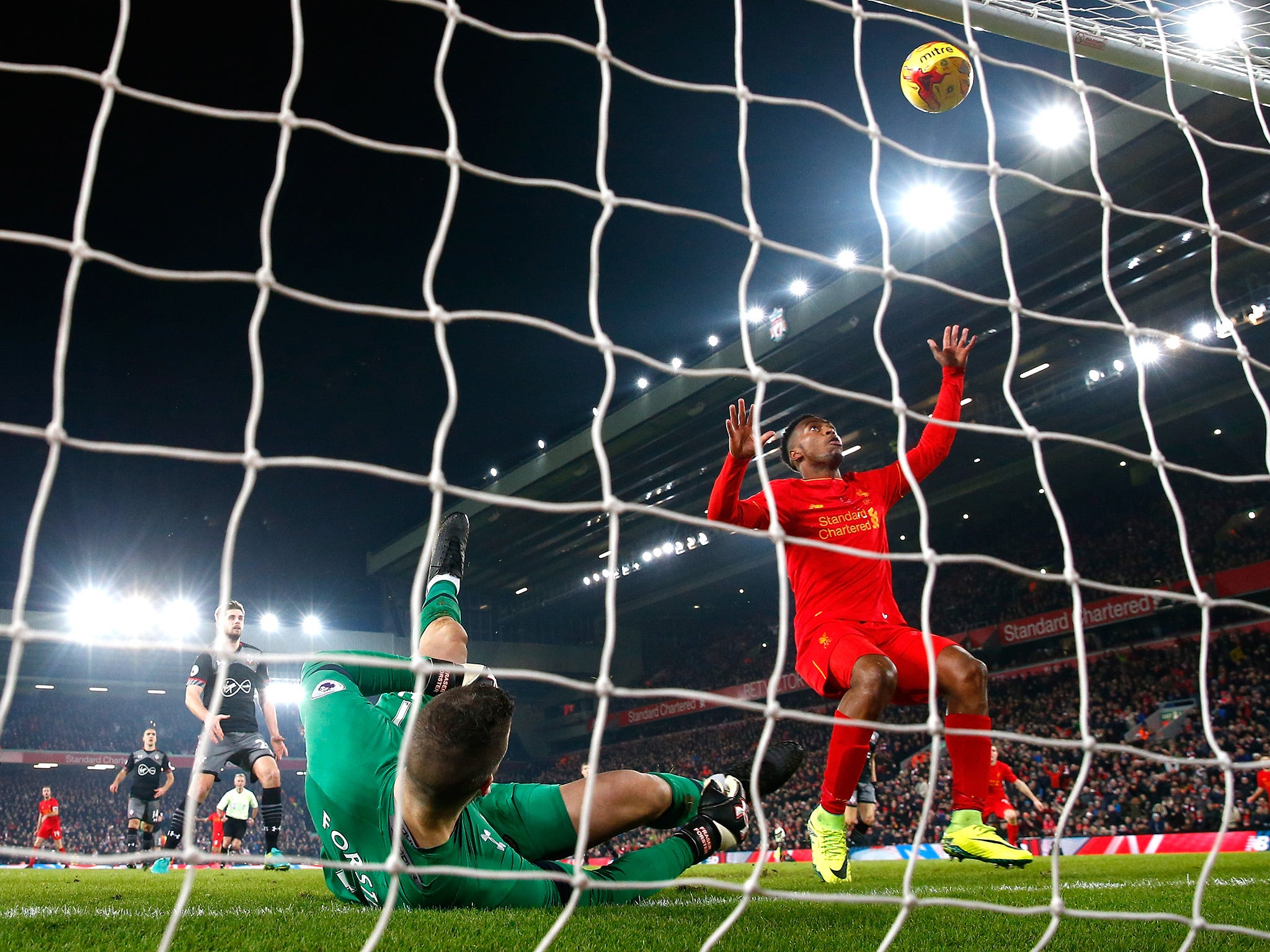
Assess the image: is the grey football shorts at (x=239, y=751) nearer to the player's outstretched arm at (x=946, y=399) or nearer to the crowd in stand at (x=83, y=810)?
the player's outstretched arm at (x=946, y=399)

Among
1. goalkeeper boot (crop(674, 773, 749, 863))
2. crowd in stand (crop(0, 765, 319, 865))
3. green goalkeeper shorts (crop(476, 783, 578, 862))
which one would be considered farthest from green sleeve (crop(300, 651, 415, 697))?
crowd in stand (crop(0, 765, 319, 865))

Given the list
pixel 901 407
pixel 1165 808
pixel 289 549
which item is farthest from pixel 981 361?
pixel 289 549

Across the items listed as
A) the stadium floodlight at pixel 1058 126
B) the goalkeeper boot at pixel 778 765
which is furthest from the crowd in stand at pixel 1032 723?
the stadium floodlight at pixel 1058 126

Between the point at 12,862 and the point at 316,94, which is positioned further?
the point at 12,862

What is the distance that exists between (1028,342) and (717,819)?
1899cm

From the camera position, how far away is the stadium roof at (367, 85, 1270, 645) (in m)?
15.0

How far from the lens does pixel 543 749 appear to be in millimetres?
37469

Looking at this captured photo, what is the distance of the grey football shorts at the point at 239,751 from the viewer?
686 centimetres

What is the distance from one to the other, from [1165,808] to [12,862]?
77.0 feet

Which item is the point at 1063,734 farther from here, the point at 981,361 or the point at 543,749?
the point at 543,749

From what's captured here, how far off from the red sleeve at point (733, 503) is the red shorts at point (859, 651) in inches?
19.7

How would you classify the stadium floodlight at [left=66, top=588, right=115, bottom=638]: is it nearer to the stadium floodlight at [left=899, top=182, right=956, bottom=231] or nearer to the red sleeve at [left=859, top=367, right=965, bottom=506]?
the stadium floodlight at [left=899, top=182, right=956, bottom=231]

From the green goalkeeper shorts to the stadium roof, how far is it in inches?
428

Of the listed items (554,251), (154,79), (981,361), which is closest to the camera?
(154,79)
